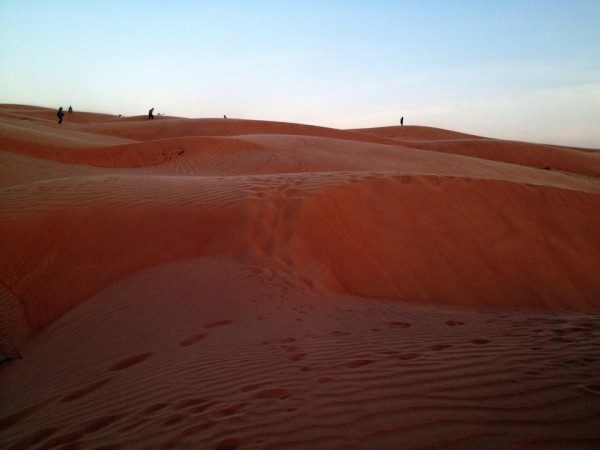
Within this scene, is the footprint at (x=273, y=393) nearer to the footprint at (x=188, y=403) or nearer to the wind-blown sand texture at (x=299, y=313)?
the wind-blown sand texture at (x=299, y=313)

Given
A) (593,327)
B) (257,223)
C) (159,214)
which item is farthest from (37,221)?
(593,327)

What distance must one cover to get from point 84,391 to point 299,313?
6.88 feet

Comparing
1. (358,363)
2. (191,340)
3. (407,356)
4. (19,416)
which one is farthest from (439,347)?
(19,416)

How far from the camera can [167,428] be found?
7.77 ft

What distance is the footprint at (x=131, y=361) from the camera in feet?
11.2

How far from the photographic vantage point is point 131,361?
138 inches

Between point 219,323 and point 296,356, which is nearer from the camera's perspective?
point 296,356

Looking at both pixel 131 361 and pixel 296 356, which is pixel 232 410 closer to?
pixel 296 356

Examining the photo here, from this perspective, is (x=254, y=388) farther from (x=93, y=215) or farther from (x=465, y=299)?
(x=93, y=215)

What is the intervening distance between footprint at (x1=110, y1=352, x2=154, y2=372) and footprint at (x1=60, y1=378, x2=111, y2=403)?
0.17m

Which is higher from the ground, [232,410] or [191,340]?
[232,410]

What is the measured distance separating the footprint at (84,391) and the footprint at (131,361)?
0.57ft

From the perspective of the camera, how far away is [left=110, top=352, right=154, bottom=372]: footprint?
3426 mm

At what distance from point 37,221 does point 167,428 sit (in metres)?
5.73
